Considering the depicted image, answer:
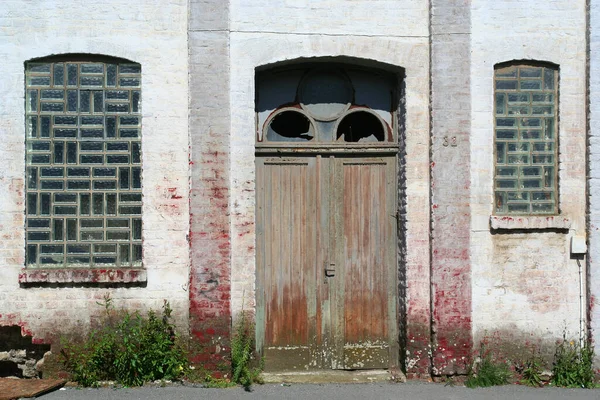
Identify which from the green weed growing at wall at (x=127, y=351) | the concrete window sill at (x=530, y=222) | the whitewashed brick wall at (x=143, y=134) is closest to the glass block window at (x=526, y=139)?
the concrete window sill at (x=530, y=222)

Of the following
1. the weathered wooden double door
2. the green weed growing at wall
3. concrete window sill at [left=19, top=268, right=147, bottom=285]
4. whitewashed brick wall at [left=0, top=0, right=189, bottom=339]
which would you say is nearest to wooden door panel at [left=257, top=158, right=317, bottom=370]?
the weathered wooden double door

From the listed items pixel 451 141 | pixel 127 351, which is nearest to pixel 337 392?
pixel 127 351

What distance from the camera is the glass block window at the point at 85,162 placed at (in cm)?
667

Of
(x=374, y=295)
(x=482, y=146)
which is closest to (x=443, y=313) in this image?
(x=374, y=295)

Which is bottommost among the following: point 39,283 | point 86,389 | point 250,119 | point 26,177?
point 86,389

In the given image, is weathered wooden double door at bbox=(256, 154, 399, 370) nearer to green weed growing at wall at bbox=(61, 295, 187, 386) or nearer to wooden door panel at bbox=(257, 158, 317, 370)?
wooden door panel at bbox=(257, 158, 317, 370)

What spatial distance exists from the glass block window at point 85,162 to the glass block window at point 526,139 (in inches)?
154

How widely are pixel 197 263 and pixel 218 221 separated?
0.49 metres

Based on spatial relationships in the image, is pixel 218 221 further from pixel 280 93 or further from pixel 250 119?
pixel 280 93

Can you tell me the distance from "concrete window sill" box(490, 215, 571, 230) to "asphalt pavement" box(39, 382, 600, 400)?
1685mm

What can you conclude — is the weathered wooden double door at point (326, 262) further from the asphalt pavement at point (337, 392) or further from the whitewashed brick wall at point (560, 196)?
the whitewashed brick wall at point (560, 196)

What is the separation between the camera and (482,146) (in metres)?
6.88

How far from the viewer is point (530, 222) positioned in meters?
6.81

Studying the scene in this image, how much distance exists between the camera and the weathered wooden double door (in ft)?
23.0
